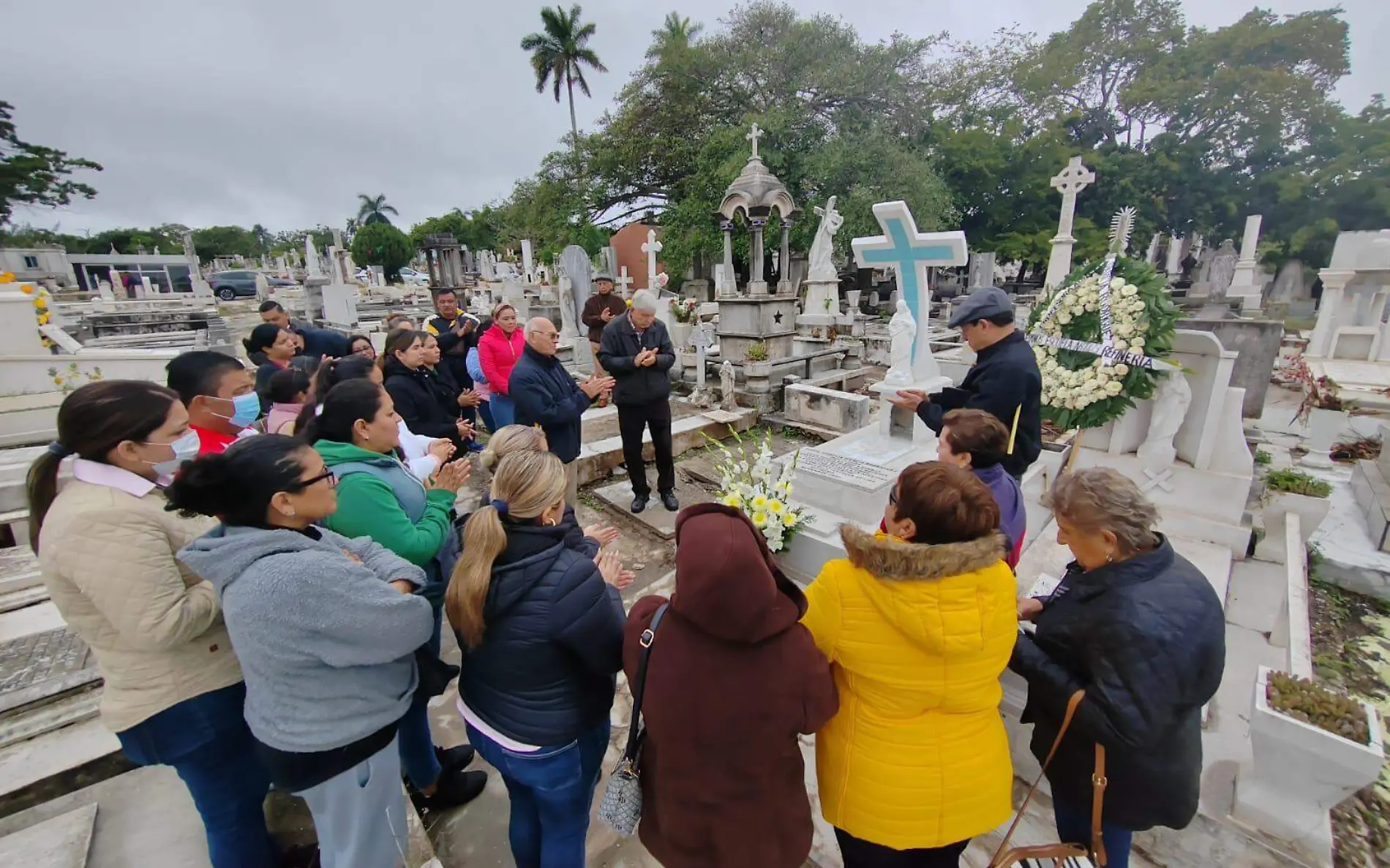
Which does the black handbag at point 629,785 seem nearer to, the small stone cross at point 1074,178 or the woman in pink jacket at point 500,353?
the woman in pink jacket at point 500,353

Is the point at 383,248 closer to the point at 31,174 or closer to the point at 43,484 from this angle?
the point at 31,174

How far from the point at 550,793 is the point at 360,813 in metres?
0.56

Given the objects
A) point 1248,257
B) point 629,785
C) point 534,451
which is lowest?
point 629,785

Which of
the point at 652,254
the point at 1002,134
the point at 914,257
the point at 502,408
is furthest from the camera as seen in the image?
the point at 1002,134

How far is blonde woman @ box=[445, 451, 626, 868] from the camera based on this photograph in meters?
1.48

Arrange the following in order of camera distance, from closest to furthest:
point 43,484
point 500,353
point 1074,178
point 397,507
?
1. point 43,484
2. point 397,507
3. point 500,353
4. point 1074,178

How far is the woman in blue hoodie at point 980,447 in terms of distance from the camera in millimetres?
2193

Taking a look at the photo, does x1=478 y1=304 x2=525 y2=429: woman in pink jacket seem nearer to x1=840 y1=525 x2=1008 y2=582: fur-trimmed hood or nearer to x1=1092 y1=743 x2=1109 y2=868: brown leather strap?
x1=840 y1=525 x2=1008 y2=582: fur-trimmed hood

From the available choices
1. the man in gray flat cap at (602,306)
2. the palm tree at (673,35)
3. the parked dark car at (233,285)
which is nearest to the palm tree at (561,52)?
the palm tree at (673,35)

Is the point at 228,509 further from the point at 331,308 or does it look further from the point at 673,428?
the point at 331,308

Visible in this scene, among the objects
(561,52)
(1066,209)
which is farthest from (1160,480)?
(561,52)

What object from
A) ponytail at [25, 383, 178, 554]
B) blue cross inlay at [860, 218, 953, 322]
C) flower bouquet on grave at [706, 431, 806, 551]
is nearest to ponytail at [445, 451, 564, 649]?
ponytail at [25, 383, 178, 554]

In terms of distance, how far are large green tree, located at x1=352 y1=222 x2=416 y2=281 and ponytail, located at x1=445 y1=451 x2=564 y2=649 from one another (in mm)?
44389

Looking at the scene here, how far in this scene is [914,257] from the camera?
460 centimetres
